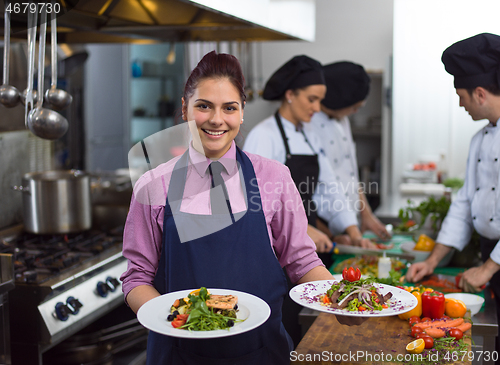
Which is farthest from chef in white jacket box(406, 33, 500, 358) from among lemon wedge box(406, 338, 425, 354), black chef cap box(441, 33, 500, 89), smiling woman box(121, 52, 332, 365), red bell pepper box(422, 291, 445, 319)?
smiling woman box(121, 52, 332, 365)

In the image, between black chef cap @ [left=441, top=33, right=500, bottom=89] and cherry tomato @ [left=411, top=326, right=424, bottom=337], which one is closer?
cherry tomato @ [left=411, top=326, right=424, bottom=337]

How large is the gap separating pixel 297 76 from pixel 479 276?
1.09m

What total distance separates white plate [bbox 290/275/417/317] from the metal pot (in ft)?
4.58

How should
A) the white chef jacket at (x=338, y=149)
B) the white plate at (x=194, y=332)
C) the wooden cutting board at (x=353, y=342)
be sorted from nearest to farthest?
the white plate at (x=194, y=332) → the wooden cutting board at (x=353, y=342) → the white chef jacket at (x=338, y=149)

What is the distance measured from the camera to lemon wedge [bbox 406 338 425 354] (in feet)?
4.43

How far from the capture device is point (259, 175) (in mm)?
1317

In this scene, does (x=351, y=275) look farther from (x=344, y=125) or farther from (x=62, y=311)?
(x=344, y=125)

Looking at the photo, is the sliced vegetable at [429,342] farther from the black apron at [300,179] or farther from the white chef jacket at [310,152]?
the white chef jacket at [310,152]

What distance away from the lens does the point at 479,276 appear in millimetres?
1821

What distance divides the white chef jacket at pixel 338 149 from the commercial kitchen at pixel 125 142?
319mm

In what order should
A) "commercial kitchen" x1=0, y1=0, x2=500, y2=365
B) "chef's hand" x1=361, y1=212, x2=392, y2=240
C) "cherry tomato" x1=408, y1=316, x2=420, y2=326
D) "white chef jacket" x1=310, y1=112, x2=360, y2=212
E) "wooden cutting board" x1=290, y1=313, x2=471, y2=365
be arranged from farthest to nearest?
"white chef jacket" x1=310, y1=112, x2=360, y2=212
"chef's hand" x1=361, y1=212, x2=392, y2=240
"commercial kitchen" x1=0, y1=0, x2=500, y2=365
"cherry tomato" x1=408, y1=316, x2=420, y2=326
"wooden cutting board" x1=290, y1=313, x2=471, y2=365

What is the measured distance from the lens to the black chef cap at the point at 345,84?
2.80 meters

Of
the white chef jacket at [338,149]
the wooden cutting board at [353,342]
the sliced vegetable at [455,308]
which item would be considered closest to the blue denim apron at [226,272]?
the wooden cutting board at [353,342]

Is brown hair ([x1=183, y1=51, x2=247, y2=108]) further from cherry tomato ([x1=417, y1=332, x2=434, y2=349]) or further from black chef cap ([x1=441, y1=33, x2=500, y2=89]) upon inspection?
black chef cap ([x1=441, y1=33, x2=500, y2=89])
